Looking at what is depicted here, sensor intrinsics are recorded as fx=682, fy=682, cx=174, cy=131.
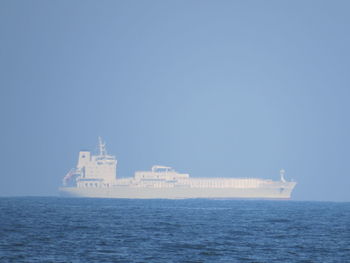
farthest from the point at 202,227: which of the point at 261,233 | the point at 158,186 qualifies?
the point at 158,186

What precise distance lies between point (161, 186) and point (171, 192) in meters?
3.08

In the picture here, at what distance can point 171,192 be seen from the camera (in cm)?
16300

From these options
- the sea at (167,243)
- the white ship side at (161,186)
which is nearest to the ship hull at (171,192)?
the white ship side at (161,186)

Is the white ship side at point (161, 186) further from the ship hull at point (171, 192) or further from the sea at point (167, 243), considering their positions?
the sea at point (167, 243)

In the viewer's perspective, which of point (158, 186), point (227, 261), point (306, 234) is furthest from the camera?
point (158, 186)

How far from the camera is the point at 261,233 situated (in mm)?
50594

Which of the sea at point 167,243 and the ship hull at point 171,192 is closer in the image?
the sea at point 167,243

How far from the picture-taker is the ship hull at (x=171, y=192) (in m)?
162

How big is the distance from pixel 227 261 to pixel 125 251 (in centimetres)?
617

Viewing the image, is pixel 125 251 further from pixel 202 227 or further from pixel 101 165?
pixel 101 165

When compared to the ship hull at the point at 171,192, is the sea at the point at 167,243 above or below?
below

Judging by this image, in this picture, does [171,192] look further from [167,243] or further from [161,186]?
[167,243]

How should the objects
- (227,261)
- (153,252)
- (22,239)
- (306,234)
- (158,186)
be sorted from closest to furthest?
(227,261) < (153,252) < (22,239) < (306,234) < (158,186)

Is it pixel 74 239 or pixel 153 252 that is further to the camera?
pixel 74 239
